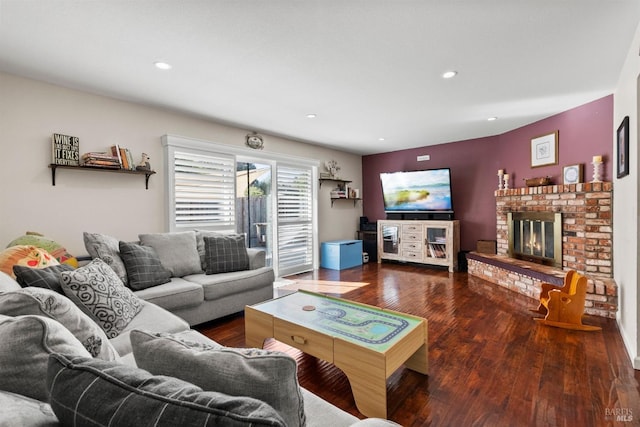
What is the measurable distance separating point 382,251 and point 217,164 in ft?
12.1

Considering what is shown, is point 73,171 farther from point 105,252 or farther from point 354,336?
point 354,336

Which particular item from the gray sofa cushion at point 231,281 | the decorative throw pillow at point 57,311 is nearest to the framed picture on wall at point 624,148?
the gray sofa cushion at point 231,281

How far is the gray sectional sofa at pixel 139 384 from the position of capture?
1.65ft

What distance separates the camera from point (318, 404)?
106 cm

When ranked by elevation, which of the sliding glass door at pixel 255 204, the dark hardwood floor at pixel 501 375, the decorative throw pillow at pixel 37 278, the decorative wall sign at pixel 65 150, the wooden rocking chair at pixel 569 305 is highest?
the decorative wall sign at pixel 65 150

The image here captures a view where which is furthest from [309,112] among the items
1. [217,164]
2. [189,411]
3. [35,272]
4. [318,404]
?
[189,411]

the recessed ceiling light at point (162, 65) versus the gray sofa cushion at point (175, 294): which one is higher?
the recessed ceiling light at point (162, 65)

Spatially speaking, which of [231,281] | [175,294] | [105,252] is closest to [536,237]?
[231,281]

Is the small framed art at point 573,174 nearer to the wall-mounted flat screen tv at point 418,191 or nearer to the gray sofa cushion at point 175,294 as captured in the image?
the wall-mounted flat screen tv at point 418,191

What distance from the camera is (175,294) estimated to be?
8.37 ft

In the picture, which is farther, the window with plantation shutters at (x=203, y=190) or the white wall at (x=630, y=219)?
the window with plantation shutters at (x=203, y=190)

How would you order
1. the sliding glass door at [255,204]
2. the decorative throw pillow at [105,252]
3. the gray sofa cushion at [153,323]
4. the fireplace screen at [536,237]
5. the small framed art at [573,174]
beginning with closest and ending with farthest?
the gray sofa cushion at [153,323] < the decorative throw pillow at [105,252] < the small framed art at [573,174] < the fireplace screen at [536,237] < the sliding glass door at [255,204]

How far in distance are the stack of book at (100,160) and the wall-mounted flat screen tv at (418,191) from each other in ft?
14.7

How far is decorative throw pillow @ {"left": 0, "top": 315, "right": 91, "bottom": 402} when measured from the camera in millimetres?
661
